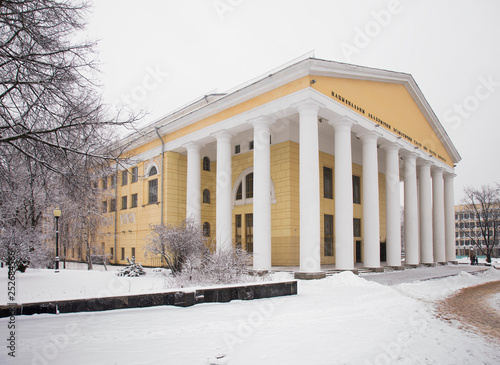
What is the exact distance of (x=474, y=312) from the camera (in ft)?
29.6

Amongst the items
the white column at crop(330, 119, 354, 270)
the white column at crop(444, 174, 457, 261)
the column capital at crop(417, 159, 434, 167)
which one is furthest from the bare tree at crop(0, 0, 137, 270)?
the white column at crop(444, 174, 457, 261)

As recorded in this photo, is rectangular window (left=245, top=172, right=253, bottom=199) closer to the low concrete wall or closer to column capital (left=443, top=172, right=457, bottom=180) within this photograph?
the low concrete wall

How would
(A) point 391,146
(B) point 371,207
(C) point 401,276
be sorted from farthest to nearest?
(A) point 391,146 < (B) point 371,207 < (C) point 401,276

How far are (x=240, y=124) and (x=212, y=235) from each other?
1023cm

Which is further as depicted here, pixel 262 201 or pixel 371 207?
pixel 371 207

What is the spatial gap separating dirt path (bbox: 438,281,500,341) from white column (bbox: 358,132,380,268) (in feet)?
21.7

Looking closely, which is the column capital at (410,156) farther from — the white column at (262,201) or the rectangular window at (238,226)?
the rectangular window at (238,226)

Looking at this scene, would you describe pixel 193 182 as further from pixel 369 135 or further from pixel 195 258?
pixel 195 258

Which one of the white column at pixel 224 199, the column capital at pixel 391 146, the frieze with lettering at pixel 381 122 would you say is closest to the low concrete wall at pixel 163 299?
the white column at pixel 224 199

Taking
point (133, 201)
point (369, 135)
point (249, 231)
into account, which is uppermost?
point (369, 135)

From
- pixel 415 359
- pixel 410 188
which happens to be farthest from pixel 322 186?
pixel 415 359

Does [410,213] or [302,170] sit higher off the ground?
[302,170]

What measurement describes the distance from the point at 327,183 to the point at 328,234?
320 centimetres

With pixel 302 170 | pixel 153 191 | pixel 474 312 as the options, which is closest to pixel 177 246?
pixel 302 170
